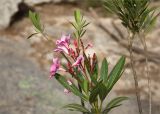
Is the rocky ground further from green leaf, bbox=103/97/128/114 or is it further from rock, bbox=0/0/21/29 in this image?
green leaf, bbox=103/97/128/114

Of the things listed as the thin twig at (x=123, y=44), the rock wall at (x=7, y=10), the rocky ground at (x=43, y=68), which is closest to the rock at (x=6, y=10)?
the rock wall at (x=7, y=10)

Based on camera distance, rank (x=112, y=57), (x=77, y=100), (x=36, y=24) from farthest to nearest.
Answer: (x=112, y=57) < (x=77, y=100) < (x=36, y=24)

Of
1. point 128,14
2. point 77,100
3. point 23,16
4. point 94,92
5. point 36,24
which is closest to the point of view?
point 94,92

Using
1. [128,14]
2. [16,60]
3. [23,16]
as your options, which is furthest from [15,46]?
[128,14]

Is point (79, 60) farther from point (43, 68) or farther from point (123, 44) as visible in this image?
point (123, 44)

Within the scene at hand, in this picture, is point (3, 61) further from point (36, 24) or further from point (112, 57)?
point (36, 24)

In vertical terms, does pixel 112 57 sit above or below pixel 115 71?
above
